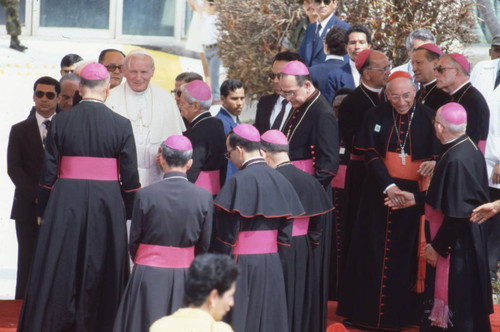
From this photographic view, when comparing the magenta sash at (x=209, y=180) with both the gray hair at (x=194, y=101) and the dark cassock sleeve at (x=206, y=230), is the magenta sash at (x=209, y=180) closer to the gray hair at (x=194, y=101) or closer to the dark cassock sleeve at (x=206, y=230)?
the gray hair at (x=194, y=101)

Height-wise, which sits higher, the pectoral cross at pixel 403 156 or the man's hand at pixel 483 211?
the pectoral cross at pixel 403 156

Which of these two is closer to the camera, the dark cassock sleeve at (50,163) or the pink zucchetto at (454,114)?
the dark cassock sleeve at (50,163)

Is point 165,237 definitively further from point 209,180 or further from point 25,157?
point 25,157

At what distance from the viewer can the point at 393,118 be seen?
691cm

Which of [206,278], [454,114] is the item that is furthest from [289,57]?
[206,278]

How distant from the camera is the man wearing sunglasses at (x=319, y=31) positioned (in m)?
8.64

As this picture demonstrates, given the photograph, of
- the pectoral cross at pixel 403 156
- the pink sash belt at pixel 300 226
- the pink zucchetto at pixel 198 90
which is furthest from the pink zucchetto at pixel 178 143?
the pectoral cross at pixel 403 156

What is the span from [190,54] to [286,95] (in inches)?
294

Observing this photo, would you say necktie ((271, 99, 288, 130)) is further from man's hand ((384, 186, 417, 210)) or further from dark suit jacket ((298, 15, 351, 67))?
dark suit jacket ((298, 15, 351, 67))

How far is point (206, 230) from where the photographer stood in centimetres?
549

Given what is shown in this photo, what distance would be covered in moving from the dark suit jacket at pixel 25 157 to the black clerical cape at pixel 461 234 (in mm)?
3166

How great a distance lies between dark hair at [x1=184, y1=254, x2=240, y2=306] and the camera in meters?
3.79

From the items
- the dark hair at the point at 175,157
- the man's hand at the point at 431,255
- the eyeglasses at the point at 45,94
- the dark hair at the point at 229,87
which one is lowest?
the man's hand at the point at 431,255

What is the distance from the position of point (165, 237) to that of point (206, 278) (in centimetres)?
163
